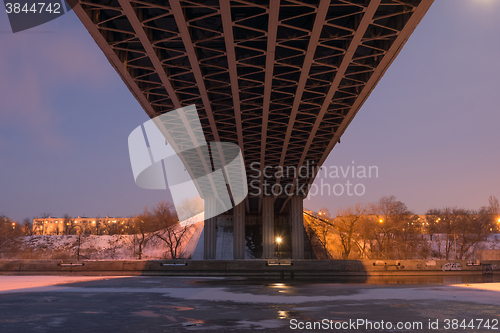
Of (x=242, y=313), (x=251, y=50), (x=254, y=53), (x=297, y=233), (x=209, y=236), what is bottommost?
(x=242, y=313)

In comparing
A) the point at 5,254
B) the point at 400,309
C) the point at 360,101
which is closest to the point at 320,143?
the point at 360,101

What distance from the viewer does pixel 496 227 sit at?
154 metres

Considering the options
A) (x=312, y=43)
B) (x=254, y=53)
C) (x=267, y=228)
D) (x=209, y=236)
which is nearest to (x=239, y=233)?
(x=267, y=228)

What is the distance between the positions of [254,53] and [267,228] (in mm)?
41323

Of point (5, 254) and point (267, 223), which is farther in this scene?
point (5, 254)

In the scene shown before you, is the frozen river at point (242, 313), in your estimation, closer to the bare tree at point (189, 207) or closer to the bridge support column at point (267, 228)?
the bridge support column at point (267, 228)

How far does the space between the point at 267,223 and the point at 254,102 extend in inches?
1381

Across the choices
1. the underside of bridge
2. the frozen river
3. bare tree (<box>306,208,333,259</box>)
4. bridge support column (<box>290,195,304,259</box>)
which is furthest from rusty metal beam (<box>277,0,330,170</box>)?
bare tree (<box>306,208,333,259</box>)

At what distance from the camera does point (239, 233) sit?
58.0 metres

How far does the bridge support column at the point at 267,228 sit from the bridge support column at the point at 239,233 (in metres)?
3.12

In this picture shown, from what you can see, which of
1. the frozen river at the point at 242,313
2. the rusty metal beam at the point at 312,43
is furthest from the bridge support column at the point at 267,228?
the frozen river at the point at 242,313

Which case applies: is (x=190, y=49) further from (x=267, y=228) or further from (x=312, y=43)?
(x=267, y=228)

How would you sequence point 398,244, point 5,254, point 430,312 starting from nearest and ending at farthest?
1. point 430,312
2. point 398,244
3. point 5,254

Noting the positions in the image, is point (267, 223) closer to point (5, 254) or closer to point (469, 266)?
point (469, 266)
